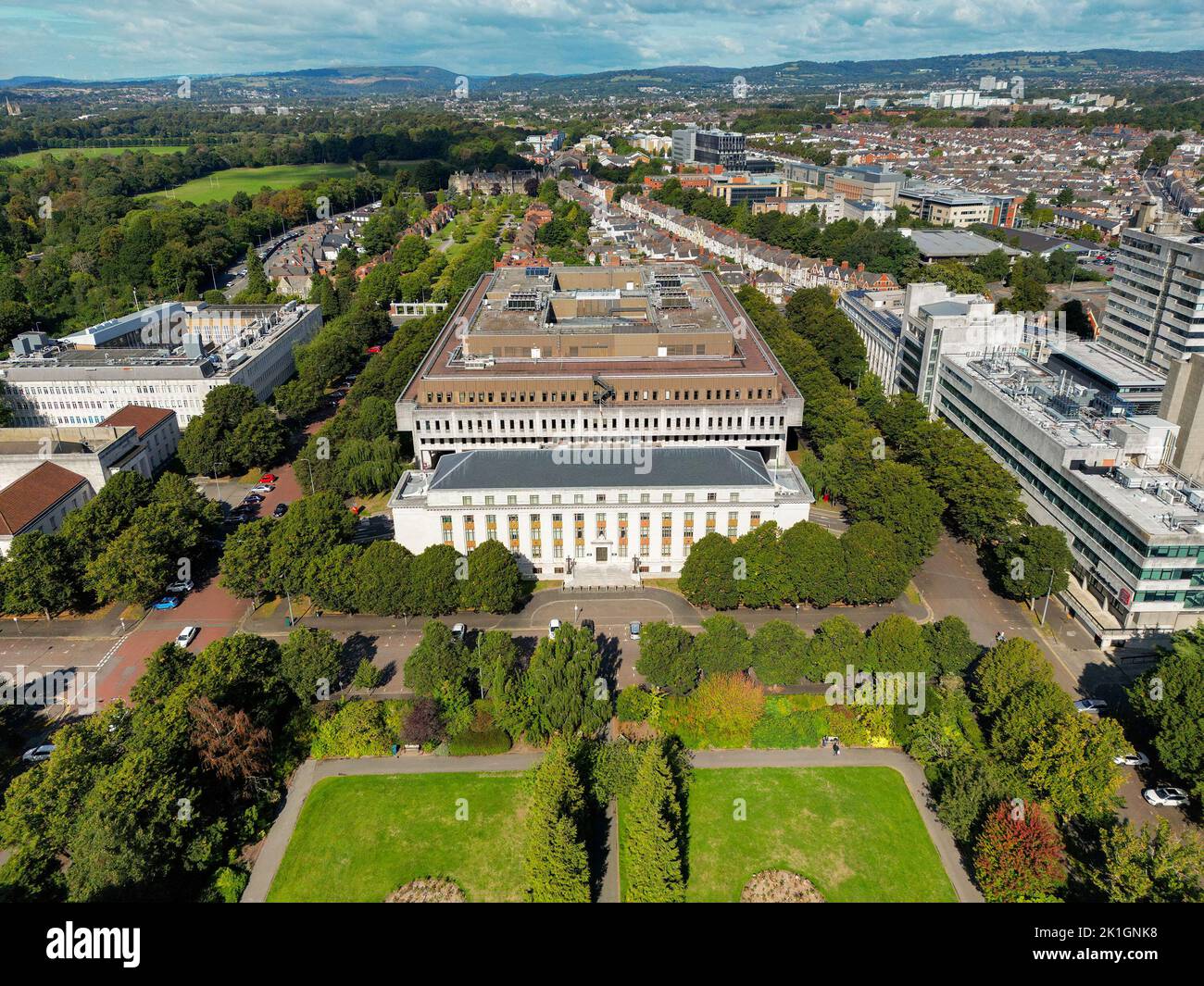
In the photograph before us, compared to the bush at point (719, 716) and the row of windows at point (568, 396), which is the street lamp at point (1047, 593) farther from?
the row of windows at point (568, 396)

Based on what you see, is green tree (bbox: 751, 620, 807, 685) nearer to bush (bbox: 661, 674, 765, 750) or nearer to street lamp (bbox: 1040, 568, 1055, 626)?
bush (bbox: 661, 674, 765, 750)

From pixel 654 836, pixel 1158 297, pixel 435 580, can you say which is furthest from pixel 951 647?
pixel 1158 297

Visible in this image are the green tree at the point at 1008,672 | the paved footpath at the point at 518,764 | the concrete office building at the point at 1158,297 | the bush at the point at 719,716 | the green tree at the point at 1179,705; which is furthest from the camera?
the concrete office building at the point at 1158,297

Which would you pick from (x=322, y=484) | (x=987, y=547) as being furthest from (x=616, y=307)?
(x=987, y=547)

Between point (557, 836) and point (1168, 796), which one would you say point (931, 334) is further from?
point (557, 836)

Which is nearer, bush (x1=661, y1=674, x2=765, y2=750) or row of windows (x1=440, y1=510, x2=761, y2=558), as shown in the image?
bush (x1=661, y1=674, x2=765, y2=750)

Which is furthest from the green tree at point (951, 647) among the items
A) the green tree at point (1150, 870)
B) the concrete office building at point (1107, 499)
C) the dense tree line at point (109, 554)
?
the dense tree line at point (109, 554)

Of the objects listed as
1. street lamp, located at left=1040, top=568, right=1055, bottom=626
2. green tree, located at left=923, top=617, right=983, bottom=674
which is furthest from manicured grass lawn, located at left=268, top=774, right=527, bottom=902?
street lamp, located at left=1040, top=568, right=1055, bottom=626
